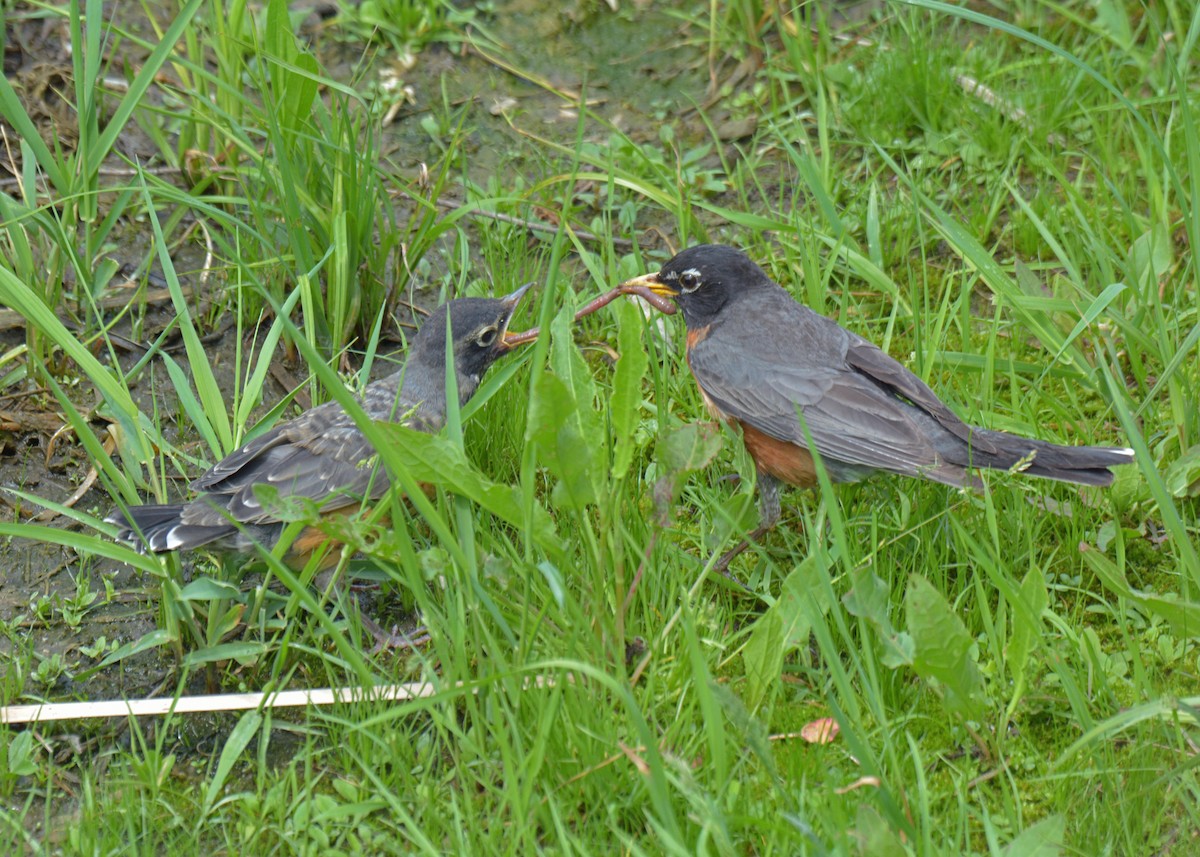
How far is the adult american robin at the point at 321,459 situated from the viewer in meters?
4.21

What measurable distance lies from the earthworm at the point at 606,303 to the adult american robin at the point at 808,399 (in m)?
0.06

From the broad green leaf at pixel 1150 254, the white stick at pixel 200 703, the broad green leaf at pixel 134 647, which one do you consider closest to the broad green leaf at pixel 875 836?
the white stick at pixel 200 703

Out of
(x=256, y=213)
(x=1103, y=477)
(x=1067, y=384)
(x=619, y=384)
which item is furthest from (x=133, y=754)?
(x=1067, y=384)

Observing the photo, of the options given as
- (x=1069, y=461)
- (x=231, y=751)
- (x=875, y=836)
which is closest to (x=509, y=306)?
(x=231, y=751)

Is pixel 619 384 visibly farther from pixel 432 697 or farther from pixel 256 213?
pixel 256 213

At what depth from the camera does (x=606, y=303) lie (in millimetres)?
5188

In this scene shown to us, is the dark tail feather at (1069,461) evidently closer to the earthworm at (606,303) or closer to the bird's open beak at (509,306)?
the earthworm at (606,303)

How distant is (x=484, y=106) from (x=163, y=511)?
3502 mm

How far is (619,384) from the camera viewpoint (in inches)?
152

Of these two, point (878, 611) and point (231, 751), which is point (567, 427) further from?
point (231, 751)

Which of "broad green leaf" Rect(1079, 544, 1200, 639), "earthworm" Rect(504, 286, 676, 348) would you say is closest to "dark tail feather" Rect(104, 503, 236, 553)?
"earthworm" Rect(504, 286, 676, 348)

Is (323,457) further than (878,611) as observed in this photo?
Yes

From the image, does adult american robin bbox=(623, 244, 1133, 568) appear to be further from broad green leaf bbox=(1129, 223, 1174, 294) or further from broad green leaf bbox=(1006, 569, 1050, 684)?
broad green leaf bbox=(1129, 223, 1174, 294)

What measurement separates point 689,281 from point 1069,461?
175 centimetres
